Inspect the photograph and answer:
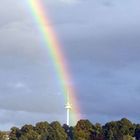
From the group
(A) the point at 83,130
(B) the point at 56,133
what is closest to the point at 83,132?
(A) the point at 83,130

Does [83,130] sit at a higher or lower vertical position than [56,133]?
higher

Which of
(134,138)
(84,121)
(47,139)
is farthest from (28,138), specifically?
(134,138)

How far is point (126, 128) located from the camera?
173 m

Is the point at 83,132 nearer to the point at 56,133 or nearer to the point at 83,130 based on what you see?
the point at 83,130

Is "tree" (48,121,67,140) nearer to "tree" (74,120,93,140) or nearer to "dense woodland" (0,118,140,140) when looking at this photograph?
"dense woodland" (0,118,140,140)

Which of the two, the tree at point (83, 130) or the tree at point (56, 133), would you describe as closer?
the tree at point (83, 130)

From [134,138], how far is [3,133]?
144ft

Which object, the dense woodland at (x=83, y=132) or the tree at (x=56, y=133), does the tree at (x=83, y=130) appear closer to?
the dense woodland at (x=83, y=132)

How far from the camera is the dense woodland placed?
567 ft

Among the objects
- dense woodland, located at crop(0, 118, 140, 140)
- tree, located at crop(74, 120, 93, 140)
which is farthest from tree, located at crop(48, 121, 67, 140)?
tree, located at crop(74, 120, 93, 140)

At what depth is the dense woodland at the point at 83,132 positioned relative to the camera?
172750 millimetres

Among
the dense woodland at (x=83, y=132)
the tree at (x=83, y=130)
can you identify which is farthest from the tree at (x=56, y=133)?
the tree at (x=83, y=130)

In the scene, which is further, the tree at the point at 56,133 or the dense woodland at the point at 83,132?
the tree at the point at 56,133

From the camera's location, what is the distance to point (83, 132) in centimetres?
17412
